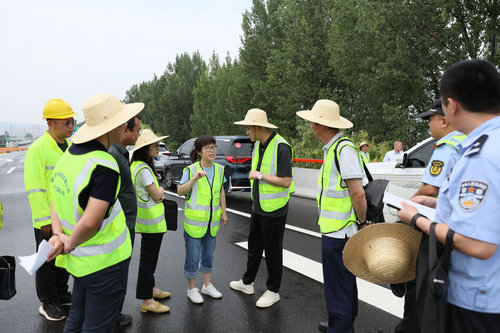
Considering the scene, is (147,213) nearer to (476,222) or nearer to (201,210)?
(201,210)

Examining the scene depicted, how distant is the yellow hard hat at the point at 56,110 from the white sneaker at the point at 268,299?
2.77m

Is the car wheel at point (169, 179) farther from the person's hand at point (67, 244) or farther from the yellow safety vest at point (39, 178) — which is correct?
the person's hand at point (67, 244)

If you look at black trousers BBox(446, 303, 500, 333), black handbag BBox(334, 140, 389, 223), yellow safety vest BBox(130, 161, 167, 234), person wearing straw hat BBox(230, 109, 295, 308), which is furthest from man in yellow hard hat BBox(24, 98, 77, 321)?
black trousers BBox(446, 303, 500, 333)

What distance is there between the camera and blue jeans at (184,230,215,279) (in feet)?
13.2

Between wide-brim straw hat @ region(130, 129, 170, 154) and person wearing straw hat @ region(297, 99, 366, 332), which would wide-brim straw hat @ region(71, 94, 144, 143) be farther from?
person wearing straw hat @ region(297, 99, 366, 332)

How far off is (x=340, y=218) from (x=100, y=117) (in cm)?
195

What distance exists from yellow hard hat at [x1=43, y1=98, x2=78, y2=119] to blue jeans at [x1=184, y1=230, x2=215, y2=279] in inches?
69.9

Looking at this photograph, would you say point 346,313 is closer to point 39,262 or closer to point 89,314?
point 89,314

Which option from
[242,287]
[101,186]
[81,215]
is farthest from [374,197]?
[242,287]

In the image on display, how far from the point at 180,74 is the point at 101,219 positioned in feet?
149

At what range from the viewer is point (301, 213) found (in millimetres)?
9297

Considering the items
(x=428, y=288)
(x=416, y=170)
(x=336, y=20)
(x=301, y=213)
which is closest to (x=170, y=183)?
(x=301, y=213)

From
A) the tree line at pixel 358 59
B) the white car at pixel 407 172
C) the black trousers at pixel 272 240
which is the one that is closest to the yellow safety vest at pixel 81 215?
the black trousers at pixel 272 240

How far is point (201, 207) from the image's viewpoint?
402 centimetres
